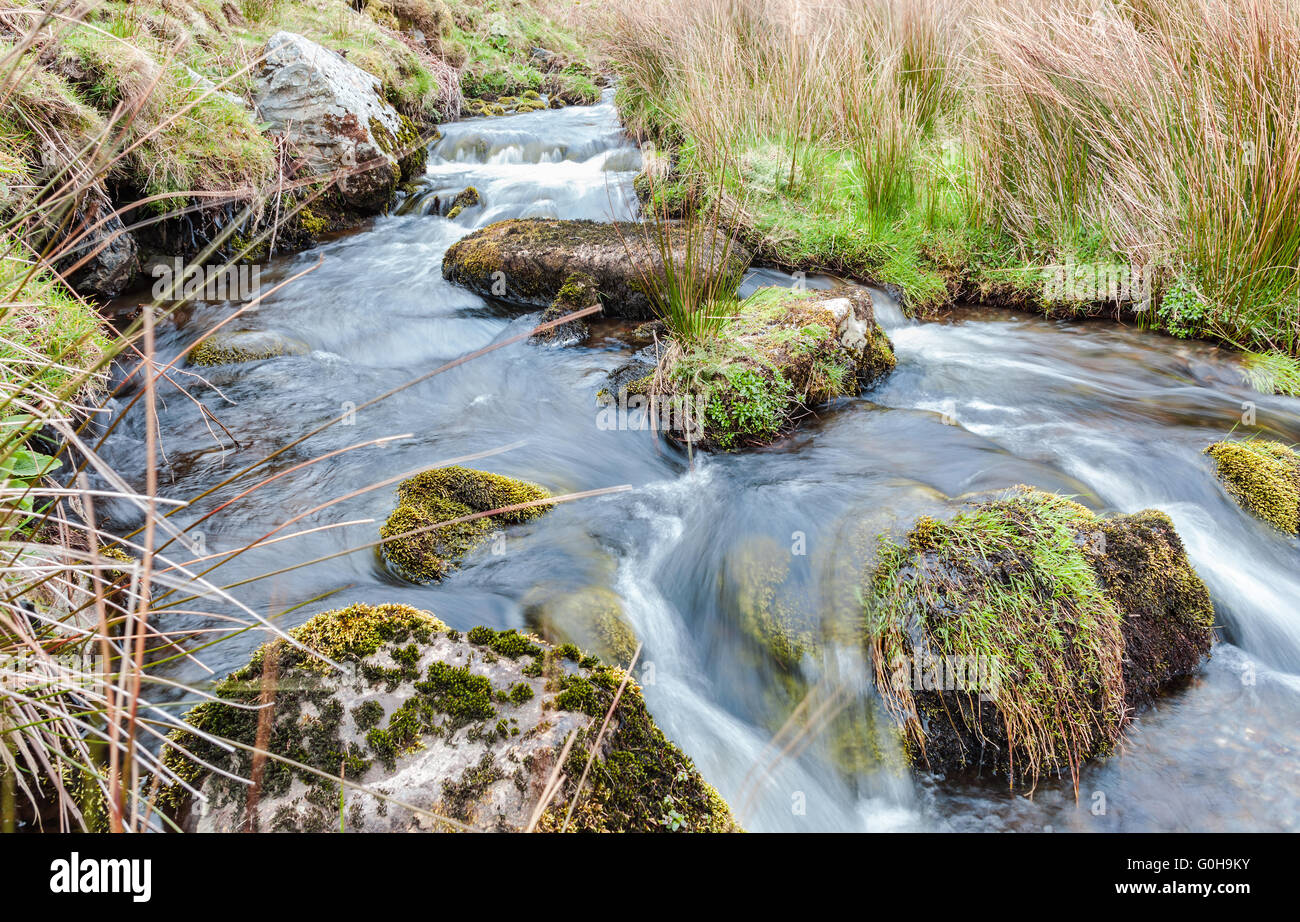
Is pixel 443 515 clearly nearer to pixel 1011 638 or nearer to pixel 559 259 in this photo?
pixel 1011 638

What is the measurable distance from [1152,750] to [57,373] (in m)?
4.31

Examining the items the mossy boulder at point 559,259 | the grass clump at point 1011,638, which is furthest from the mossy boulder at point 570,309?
the grass clump at point 1011,638

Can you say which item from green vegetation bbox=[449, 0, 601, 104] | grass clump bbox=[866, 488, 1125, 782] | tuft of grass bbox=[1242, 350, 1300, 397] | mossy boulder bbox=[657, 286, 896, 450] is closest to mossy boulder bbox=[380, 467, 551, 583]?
mossy boulder bbox=[657, 286, 896, 450]

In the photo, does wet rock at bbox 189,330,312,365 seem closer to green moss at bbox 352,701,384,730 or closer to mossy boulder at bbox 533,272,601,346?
mossy boulder at bbox 533,272,601,346

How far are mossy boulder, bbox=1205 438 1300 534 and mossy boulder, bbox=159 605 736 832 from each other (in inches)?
125

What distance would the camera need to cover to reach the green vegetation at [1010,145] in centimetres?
430

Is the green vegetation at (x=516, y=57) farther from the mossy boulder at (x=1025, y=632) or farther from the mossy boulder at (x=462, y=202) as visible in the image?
the mossy boulder at (x=1025, y=632)

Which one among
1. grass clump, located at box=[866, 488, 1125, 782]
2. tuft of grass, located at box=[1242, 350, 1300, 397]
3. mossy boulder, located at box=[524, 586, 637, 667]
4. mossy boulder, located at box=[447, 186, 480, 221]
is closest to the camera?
grass clump, located at box=[866, 488, 1125, 782]

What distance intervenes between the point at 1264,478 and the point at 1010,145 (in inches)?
139

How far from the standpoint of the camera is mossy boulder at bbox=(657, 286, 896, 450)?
3969 millimetres

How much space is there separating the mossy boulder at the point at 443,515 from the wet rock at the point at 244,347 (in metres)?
2.53

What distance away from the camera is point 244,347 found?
501cm

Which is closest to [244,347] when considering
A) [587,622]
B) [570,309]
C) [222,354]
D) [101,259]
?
[222,354]

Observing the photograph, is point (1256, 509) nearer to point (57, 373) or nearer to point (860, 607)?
point (860, 607)
